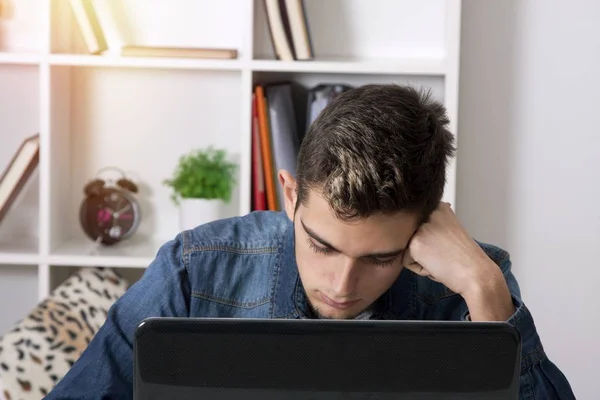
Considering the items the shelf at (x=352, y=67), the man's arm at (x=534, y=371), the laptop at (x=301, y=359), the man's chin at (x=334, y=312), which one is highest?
the shelf at (x=352, y=67)

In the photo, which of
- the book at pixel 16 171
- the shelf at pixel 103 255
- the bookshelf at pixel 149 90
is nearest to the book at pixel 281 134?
the bookshelf at pixel 149 90

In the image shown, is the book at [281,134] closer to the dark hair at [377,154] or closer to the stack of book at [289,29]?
the stack of book at [289,29]

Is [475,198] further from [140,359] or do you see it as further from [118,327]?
[140,359]

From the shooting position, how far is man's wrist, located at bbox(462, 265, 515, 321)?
1.32 metres

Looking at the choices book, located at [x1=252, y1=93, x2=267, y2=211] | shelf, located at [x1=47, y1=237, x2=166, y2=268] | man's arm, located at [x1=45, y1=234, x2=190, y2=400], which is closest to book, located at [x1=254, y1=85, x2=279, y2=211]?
book, located at [x1=252, y1=93, x2=267, y2=211]

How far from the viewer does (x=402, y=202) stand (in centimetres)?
125

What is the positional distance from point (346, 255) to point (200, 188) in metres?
1.25

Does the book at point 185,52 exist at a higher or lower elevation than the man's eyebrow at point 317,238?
higher

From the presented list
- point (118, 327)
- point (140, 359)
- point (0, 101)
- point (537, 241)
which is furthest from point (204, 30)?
point (140, 359)

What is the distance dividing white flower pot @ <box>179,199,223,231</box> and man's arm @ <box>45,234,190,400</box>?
3.23 ft

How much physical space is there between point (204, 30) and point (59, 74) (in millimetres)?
433

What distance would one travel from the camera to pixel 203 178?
2.45 meters

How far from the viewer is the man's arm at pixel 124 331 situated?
4.25ft

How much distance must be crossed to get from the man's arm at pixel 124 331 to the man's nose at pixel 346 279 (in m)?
0.29
